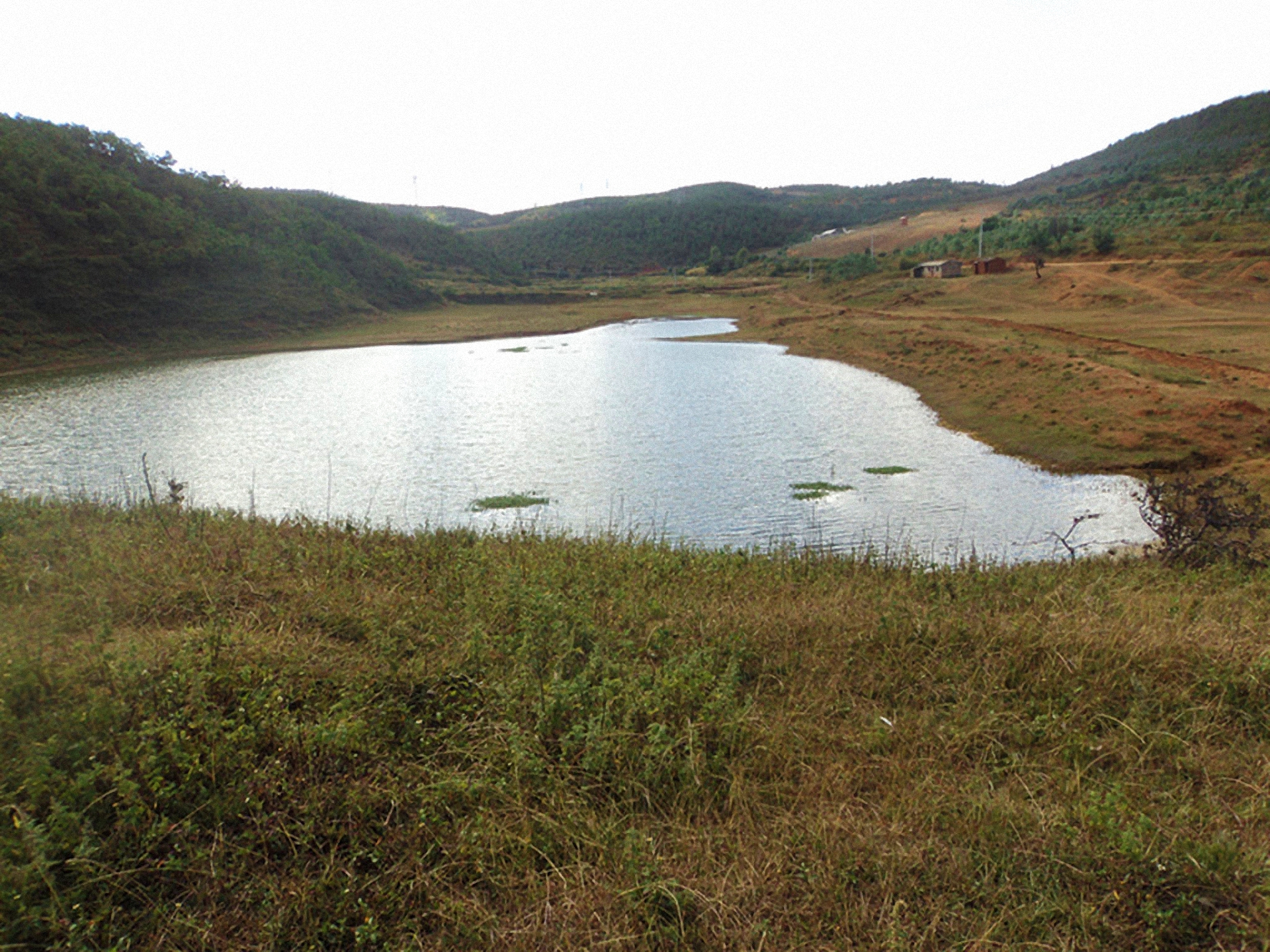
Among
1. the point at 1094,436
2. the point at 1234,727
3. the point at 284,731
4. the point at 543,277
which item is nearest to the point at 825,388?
the point at 1094,436

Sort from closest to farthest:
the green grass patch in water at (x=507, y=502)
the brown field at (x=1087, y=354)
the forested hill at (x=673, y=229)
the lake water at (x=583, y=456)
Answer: the lake water at (x=583, y=456)
the green grass patch in water at (x=507, y=502)
the brown field at (x=1087, y=354)
the forested hill at (x=673, y=229)

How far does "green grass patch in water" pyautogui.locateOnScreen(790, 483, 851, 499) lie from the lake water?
13cm

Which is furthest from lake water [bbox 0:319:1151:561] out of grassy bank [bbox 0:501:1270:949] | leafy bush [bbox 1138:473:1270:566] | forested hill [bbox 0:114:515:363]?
forested hill [bbox 0:114:515:363]

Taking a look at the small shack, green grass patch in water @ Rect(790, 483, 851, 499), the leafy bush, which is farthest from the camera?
the small shack

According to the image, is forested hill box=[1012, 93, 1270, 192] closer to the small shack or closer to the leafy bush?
the small shack

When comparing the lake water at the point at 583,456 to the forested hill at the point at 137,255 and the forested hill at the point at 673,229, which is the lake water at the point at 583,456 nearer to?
the forested hill at the point at 137,255

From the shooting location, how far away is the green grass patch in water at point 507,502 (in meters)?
12.3

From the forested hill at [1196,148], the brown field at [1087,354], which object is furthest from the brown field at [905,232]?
the brown field at [1087,354]

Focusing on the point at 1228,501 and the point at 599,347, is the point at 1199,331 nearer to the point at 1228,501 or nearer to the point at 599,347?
the point at 1228,501

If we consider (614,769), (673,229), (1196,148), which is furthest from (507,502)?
(673,229)

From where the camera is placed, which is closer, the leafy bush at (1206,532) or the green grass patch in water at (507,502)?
the leafy bush at (1206,532)

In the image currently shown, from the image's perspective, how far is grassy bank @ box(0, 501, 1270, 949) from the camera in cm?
269

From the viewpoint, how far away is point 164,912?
266 centimetres

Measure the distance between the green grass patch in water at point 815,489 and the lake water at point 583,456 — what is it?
0.44 feet
